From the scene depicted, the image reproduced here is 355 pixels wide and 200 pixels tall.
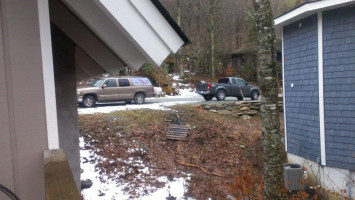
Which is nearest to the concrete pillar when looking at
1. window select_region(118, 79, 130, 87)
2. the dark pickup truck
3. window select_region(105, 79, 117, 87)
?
window select_region(105, 79, 117, 87)

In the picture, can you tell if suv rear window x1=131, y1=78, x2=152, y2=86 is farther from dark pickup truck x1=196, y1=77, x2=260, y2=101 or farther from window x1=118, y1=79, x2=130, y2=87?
dark pickup truck x1=196, y1=77, x2=260, y2=101

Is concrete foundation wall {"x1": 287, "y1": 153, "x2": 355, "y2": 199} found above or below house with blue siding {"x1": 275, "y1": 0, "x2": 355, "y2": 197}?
below

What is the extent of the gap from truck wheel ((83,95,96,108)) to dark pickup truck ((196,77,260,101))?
21.5 feet

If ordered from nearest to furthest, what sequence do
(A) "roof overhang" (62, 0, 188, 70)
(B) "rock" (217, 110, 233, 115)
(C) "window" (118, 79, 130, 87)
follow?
1. (A) "roof overhang" (62, 0, 188, 70)
2. (B) "rock" (217, 110, 233, 115)
3. (C) "window" (118, 79, 130, 87)

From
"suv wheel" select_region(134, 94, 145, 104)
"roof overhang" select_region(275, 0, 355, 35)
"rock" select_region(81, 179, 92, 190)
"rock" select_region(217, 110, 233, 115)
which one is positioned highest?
"roof overhang" select_region(275, 0, 355, 35)

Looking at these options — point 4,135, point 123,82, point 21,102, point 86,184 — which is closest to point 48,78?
point 21,102

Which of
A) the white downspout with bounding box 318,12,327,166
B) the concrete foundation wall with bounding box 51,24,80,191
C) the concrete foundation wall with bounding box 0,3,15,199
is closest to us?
the concrete foundation wall with bounding box 0,3,15,199

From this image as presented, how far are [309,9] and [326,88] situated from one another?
2.01 meters

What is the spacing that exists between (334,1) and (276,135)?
149 inches

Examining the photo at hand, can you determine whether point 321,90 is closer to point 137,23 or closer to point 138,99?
point 137,23

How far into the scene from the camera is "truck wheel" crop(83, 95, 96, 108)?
15.7 m

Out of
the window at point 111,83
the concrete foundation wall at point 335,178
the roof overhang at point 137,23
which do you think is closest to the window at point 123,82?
the window at point 111,83

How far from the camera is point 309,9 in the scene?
24.8 ft

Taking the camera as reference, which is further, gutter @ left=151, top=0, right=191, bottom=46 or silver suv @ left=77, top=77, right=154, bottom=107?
silver suv @ left=77, top=77, right=154, bottom=107
